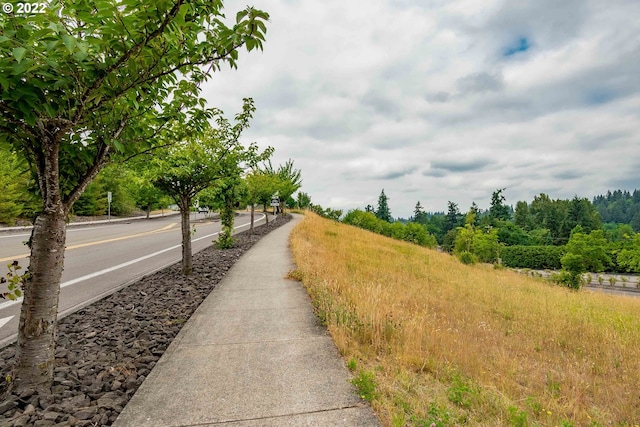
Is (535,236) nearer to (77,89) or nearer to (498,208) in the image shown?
(498,208)

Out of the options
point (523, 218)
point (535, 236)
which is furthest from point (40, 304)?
point (523, 218)

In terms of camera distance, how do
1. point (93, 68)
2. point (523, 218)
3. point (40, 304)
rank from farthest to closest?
point (523, 218), point (40, 304), point (93, 68)

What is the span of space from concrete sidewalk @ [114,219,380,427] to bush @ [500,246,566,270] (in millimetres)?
67369

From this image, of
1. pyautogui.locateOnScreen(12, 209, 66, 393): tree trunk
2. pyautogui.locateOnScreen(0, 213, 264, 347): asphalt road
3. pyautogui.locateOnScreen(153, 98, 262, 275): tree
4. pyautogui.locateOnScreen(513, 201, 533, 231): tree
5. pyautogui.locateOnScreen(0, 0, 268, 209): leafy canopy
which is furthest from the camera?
pyautogui.locateOnScreen(513, 201, 533, 231): tree

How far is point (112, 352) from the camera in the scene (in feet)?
11.8

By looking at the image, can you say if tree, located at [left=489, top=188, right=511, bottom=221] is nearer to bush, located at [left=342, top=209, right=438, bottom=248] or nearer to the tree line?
the tree line

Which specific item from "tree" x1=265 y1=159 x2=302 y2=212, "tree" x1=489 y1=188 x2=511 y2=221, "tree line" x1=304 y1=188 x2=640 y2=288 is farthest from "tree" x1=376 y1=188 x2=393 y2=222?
"tree" x1=265 y1=159 x2=302 y2=212

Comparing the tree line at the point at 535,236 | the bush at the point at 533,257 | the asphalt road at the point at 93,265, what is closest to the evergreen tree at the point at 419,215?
the tree line at the point at 535,236

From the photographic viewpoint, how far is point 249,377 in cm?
307

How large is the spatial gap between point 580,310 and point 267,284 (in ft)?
28.2

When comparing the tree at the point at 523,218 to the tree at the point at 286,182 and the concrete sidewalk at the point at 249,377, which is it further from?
the concrete sidewalk at the point at 249,377

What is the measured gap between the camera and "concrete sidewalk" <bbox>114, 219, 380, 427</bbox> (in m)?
2.49

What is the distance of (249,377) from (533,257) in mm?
75621

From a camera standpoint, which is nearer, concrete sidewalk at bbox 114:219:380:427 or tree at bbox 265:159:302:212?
concrete sidewalk at bbox 114:219:380:427
